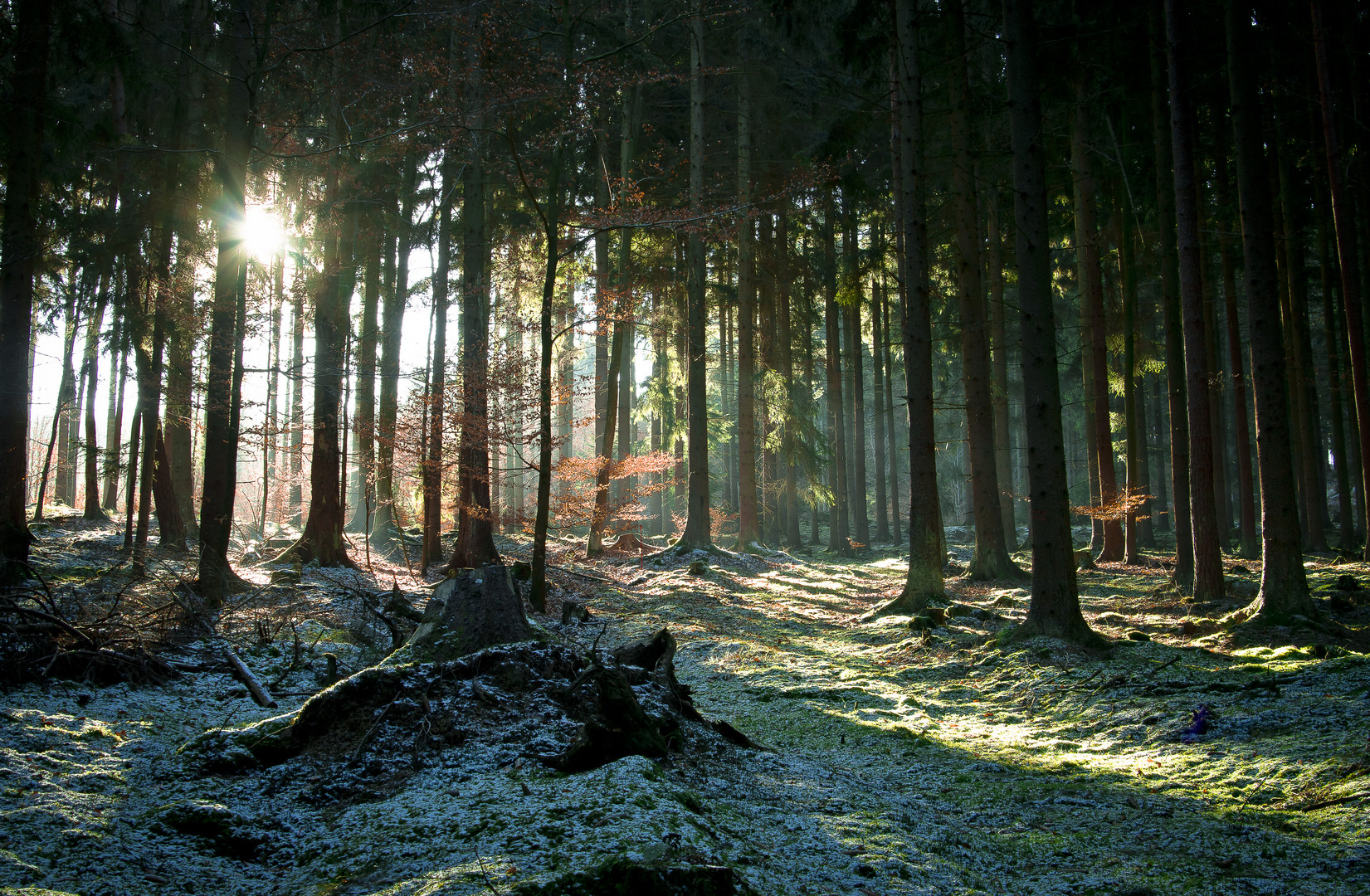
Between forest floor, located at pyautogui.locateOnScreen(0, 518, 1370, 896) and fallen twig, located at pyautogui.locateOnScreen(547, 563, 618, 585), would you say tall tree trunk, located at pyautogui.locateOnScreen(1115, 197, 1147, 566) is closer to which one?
forest floor, located at pyautogui.locateOnScreen(0, 518, 1370, 896)

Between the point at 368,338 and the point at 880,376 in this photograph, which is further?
the point at 880,376

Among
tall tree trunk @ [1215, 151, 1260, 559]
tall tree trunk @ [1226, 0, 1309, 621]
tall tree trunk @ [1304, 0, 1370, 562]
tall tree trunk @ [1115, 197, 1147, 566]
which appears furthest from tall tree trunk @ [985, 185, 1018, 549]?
tall tree trunk @ [1226, 0, 1309, 621]

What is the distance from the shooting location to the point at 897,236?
13156 millimetres

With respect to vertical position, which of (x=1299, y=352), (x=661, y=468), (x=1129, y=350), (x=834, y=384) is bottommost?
(x=661, y=468)

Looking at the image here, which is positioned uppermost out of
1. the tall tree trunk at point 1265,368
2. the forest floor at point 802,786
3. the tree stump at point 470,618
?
the tall tree trunk at point 1265,368

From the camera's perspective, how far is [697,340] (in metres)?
17.3

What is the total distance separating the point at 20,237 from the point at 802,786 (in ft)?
33.1

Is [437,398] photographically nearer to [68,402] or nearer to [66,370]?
[66,370]

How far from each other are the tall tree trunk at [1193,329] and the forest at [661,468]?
0.09m

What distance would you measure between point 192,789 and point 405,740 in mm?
895

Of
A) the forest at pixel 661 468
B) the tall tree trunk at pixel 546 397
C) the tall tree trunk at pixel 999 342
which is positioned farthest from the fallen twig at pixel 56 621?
the tall tree trunk at pixel 999 342

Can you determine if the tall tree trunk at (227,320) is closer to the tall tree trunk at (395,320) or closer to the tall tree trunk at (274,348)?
the tall tree trunk at (274,348)

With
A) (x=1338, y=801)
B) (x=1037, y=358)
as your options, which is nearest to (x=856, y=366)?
(x=1037, y=358)

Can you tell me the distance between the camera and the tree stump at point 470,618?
4.83 m
